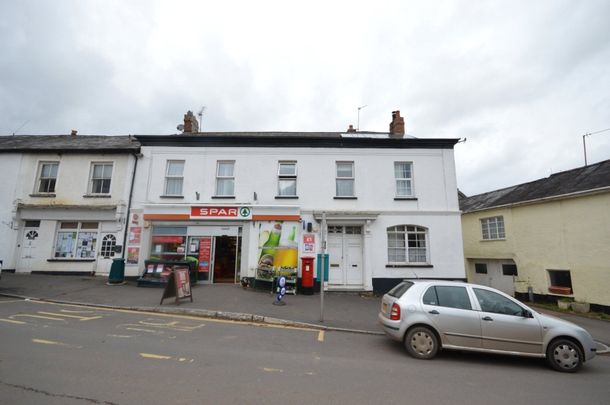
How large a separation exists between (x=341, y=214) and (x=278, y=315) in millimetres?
5795

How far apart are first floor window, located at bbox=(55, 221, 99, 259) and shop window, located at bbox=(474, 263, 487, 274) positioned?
72.2ft

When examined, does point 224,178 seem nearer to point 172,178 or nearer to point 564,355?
point 172,178

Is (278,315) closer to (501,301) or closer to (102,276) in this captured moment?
(501,301)

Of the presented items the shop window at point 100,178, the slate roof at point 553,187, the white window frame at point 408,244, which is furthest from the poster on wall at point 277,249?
the slate roof at point 553,187

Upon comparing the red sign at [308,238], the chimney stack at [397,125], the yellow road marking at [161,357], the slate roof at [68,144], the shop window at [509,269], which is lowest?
the yellow road marking at [161,357]

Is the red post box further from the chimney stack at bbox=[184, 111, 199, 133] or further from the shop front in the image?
the chimney stack at bbox=[184, 111, 199, 133]

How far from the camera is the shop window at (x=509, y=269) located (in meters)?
15.8

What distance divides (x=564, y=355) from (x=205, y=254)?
485 inches

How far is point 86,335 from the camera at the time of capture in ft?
19.6

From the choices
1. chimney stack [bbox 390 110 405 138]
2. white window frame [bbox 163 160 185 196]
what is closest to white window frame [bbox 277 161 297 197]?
white window frame [bbox 163 160 185 196]

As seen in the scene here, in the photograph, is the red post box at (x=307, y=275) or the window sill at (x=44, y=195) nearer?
the red post box at (x=307, y=275)

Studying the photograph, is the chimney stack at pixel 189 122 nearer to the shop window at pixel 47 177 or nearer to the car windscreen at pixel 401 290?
the shop window at pixel 47 177

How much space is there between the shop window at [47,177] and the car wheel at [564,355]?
Result: 64.9 feet

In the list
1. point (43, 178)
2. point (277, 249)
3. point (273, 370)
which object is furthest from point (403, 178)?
point (43, 178)
